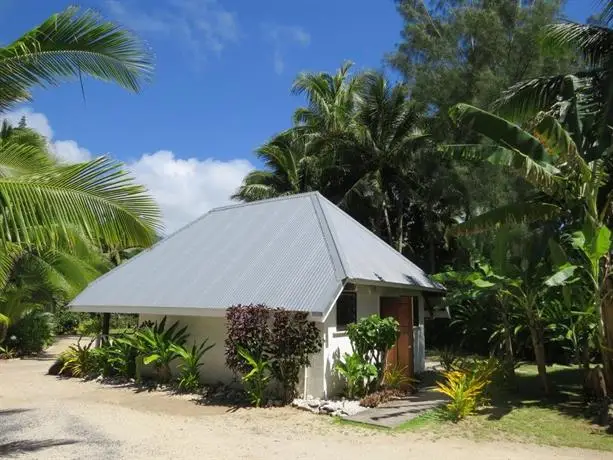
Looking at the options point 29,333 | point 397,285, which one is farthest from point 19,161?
point 29,333

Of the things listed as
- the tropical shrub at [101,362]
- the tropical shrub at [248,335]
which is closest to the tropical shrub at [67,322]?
the tropical shrub at [101,362]

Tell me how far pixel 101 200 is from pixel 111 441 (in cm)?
404

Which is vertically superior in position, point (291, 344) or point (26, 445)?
point (291, 344)

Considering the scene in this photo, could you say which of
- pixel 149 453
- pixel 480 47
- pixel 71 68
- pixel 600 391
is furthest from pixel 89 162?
pixel 480 47

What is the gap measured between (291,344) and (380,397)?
224 cm

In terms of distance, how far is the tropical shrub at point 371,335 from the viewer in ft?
37.2

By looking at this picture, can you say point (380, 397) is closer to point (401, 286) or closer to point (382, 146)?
point (401, 286)

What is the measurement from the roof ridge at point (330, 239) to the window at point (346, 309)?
2.78 feet

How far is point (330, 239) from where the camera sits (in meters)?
13.4

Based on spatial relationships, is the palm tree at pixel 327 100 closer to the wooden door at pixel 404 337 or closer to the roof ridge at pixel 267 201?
the roof ridge at pixel 267 201

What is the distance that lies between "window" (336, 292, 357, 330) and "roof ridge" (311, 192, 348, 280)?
85 centimetres

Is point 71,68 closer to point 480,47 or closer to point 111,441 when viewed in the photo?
point 111,441

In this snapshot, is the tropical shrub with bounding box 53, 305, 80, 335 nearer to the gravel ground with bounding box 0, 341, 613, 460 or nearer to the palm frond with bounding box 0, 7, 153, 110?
the gravel ground with bounding box 0, 341, 613, 460

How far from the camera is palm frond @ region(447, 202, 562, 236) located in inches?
448
